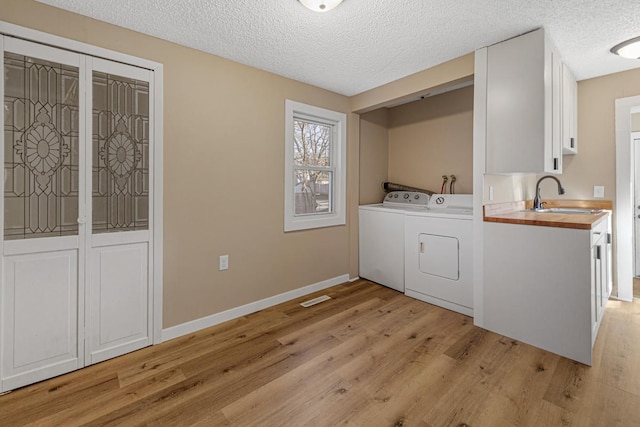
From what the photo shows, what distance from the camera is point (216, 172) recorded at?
8.30 feet

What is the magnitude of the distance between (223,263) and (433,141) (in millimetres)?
2927

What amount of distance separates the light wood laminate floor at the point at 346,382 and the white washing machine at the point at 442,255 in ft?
1.21

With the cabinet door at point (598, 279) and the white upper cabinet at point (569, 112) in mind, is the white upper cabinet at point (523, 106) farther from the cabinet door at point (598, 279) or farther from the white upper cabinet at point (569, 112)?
the cabinet door at point (598, 279)

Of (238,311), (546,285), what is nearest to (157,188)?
(238,311)

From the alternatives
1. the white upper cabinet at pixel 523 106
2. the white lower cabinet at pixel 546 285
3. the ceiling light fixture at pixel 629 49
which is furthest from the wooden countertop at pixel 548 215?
the ceiling light fixture at pixel 629 49

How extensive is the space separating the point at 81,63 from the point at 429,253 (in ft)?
10.5

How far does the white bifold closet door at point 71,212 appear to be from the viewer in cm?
174

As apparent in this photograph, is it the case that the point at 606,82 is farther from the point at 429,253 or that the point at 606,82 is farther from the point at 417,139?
the point at 429,253

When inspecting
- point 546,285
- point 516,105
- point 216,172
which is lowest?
point 546,285

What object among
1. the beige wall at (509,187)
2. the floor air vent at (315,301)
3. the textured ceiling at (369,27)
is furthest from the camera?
the floor air vent at (315,301)

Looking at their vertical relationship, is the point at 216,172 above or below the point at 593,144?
below

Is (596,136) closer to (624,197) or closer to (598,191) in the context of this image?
(598,191)

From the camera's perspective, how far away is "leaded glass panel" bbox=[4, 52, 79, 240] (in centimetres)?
172

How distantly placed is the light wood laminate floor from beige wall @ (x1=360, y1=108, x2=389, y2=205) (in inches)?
77.9
